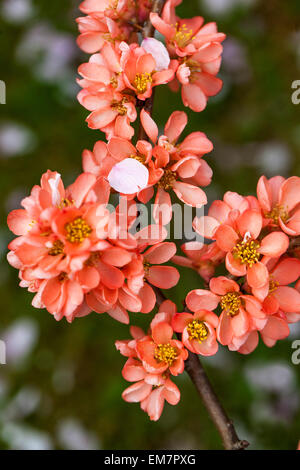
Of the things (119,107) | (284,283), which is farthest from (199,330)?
(119,107)

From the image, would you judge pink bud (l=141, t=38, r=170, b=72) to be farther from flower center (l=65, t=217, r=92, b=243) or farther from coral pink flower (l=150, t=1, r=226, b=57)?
flower center (l=65, t=217, r=92, b=243)

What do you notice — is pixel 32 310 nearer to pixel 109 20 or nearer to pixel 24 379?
pixel 24 379

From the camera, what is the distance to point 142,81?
0.59m

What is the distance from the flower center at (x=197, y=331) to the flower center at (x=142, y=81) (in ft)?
0.88

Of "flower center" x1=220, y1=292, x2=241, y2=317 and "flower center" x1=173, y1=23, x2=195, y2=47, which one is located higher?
"flower center" x1=173, y1=23, x2=195, y2=47

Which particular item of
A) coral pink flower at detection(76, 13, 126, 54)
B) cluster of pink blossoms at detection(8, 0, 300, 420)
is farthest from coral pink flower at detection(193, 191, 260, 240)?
coral pink flower at detection(76, 13, 126, 54)

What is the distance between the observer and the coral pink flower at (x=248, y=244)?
538 millimetres

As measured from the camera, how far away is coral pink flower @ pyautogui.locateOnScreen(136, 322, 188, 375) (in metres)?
0.57

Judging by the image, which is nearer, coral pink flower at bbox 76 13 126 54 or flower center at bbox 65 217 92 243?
flower center at bbox 65 217 92 243

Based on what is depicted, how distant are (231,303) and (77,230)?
0.19 metres

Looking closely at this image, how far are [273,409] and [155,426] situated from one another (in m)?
0.28

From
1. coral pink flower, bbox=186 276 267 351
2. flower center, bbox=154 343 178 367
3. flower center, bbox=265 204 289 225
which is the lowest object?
flower center, bbox=154 343 178 367

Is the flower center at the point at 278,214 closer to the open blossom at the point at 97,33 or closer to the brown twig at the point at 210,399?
the brown twig at the point at 210,399

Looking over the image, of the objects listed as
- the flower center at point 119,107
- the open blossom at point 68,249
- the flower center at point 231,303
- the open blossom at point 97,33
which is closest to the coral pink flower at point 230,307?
the flower center at point 231,303
